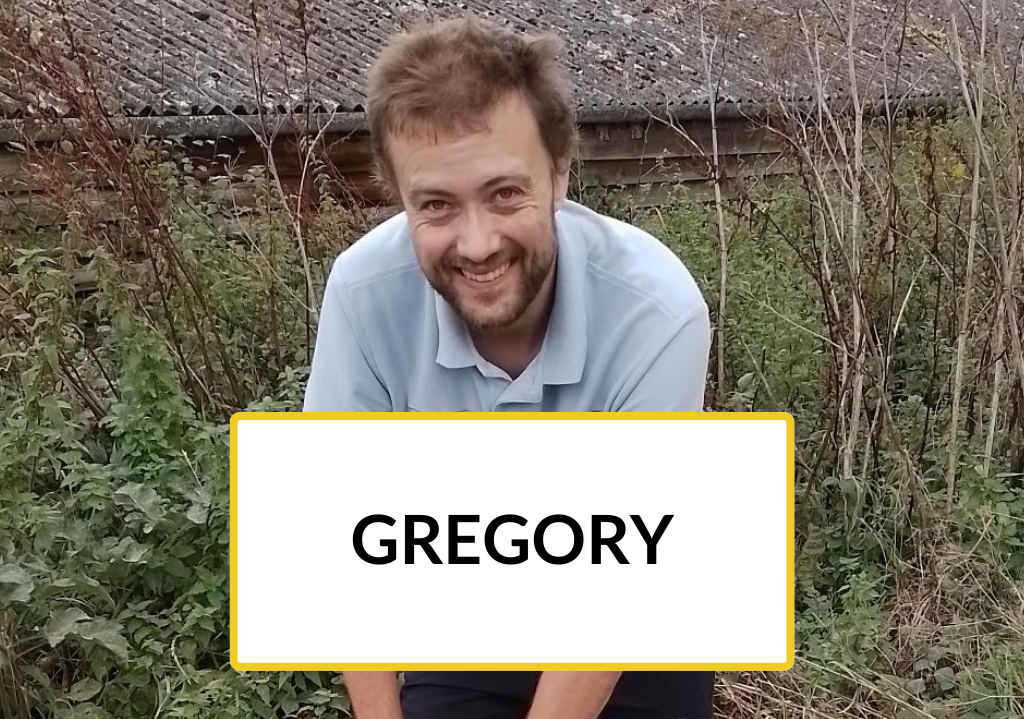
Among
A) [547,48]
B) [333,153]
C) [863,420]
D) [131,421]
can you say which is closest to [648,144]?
[333,153]

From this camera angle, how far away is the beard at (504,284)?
1728mm

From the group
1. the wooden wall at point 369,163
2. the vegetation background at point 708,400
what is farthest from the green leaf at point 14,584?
the wooden wall at point 369,163

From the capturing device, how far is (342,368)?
1.86 metres

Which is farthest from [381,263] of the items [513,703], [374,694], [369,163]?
[369,163]

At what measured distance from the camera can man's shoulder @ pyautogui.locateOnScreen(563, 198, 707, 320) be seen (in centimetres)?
174

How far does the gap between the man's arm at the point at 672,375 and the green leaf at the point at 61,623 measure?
169 cm

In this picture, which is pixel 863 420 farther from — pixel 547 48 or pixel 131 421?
pixel 131 421

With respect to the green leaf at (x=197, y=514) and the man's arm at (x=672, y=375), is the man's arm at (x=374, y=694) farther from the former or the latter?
the green leaf at (x=197, y=514)

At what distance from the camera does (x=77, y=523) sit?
9.35 feet

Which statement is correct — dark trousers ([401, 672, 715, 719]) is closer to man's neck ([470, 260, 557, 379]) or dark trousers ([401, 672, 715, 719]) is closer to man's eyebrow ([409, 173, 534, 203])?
man's neck ([470, 260, 557, 379])

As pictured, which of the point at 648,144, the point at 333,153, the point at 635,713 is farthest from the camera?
the point at 648,144

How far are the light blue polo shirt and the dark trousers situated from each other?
0.64 metres

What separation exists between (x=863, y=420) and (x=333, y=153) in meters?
3.49

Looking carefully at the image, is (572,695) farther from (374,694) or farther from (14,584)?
(14,584)
